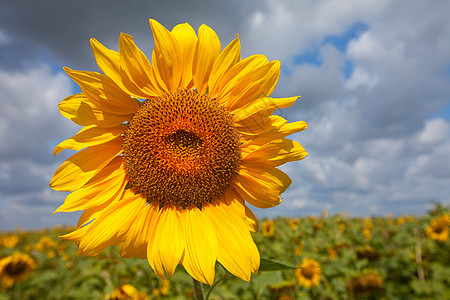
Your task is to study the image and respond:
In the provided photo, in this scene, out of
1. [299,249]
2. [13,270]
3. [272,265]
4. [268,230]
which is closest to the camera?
[272,265]

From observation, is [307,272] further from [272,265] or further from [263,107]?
[263,107]

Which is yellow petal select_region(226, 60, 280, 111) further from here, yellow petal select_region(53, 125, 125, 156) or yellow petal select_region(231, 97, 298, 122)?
yellow petal select_region(53, 125, 125, 156)

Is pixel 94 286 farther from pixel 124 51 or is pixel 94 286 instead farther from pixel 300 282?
pixel 124 51

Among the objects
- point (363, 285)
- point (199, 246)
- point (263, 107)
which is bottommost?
point (363, 285)

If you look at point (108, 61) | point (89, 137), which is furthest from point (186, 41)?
point (89, 137)

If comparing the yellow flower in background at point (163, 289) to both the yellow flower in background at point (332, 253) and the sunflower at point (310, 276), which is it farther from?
the yellow flower in background at point (332, 253)

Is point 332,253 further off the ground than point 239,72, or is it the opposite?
point 239,72

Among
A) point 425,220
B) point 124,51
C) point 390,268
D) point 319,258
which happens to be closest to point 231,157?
point 124,51
